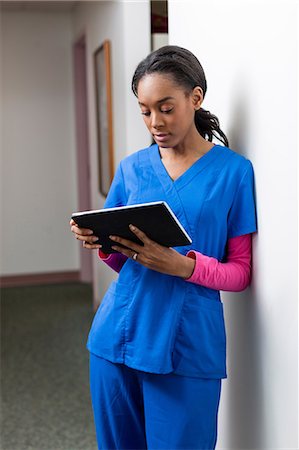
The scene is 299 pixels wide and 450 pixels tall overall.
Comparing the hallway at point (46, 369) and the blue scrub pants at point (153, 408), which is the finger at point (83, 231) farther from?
the hallway at point (46, 369)

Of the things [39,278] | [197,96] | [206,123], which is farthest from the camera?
[39,278]

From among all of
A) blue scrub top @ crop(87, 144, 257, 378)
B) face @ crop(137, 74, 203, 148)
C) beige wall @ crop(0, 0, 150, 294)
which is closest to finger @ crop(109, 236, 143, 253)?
blue scrub top @ crop(87, 144, 257, 378)

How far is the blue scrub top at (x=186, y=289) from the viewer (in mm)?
1443

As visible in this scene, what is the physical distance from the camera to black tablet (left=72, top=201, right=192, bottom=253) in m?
1.28

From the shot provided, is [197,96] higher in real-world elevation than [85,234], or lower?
higher

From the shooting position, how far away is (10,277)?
560cm

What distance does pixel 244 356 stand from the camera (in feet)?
5.29

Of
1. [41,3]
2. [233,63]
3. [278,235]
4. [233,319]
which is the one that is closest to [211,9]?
[233,63]

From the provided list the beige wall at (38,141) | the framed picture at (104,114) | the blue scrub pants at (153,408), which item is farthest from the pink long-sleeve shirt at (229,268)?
the beige wall at (38,141)

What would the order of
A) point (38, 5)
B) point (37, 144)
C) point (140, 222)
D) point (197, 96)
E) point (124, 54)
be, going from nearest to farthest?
point (140, 222), point (197, 96), point (124, 54), point (38, 5), point (37, 144)

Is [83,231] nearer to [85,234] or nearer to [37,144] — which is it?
[85,234]

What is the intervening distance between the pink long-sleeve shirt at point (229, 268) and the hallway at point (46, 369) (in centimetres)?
140

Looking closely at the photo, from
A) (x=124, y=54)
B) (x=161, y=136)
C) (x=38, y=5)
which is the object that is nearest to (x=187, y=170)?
(x=161, y=136)

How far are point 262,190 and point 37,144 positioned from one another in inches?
169
